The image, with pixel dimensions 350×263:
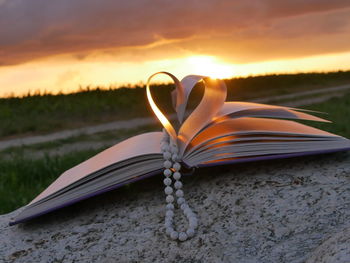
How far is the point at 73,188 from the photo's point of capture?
1.94m

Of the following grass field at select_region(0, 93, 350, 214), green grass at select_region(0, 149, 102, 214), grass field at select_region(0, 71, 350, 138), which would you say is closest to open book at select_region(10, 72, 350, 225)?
grass field at select_region(0, 93, 350, 214)

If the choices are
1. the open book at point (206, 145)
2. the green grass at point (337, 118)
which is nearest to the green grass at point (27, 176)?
the open book at point (206, 145)

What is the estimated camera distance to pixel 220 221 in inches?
69.5

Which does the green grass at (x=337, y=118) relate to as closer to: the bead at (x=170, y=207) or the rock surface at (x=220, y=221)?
the rock surface at (x=220, y=221)

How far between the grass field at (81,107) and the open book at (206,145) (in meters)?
7.27

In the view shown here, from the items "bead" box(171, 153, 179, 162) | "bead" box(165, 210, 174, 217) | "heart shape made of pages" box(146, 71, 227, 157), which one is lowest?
"bead" box(165, 210, 174, 217)

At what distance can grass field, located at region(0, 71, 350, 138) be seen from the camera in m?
9.29

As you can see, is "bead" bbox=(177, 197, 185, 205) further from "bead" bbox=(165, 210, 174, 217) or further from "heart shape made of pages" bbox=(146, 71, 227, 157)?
"heart shape made of pages" bbox=(146, 71, 227, 157)

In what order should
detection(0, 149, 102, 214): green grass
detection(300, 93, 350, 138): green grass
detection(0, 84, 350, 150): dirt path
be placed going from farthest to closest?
detection(0, 84, 350, 150): dirt path, detection(300, 93, 350, 138): green grass, detection(0, 149, 102, 214): green grass

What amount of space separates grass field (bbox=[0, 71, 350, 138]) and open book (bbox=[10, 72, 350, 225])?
7.27m

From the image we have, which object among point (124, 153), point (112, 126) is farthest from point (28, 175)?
point (112, 126)

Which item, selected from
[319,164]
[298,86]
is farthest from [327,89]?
[319,164]

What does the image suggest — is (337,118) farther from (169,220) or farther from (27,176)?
(169,220)

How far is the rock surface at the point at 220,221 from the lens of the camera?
1.67m
